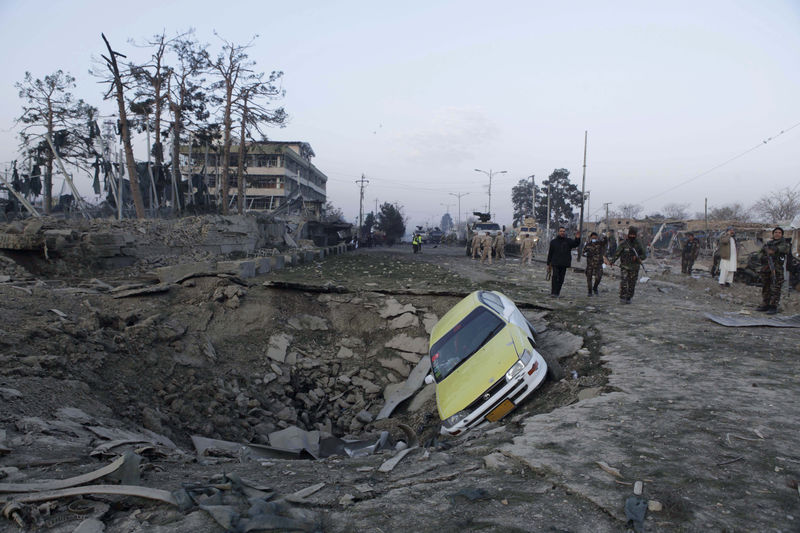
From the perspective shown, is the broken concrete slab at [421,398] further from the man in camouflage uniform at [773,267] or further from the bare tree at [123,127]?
the bare tree at [123,127]

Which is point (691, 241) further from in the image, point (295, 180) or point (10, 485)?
point (295, 180)

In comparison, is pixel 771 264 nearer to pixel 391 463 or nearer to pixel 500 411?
pixel 500 411

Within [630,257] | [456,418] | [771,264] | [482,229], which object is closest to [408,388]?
[456,418]

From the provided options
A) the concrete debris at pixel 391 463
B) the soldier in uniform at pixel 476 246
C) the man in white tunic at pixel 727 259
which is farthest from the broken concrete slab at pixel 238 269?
the soldier in uniform at pixel 476 246

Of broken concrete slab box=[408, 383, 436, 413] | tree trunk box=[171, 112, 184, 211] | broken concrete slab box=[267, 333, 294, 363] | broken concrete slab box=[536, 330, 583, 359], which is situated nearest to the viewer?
broken concrete slab box=[536, 330, 583, 359]

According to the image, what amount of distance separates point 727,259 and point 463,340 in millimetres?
11005

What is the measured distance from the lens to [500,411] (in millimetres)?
5254

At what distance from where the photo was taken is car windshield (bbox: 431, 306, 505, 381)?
19.8 ft

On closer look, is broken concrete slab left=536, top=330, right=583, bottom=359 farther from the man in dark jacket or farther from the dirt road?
the man in dark jacket

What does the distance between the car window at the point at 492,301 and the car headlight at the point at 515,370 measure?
1.03 metres

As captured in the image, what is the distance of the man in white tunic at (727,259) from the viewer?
1279cm

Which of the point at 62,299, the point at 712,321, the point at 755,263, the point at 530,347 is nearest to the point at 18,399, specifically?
the point at 62,299

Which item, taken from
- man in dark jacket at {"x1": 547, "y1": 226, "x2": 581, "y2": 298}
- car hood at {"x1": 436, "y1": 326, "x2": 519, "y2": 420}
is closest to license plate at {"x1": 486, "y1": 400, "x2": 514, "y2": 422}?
car hood at {"x1": 436, "y1": 326, "x2": 519, "y2": 420}

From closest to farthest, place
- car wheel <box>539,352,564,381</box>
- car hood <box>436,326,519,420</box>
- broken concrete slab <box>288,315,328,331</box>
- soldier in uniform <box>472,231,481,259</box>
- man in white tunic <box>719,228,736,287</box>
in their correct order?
car hood <box>436,326,519,420</box>
car wheel <box>539,352,564,381</box>
broken concrete slab <box>288,315,328,331</box>
man in white tunic <box>719,228,736,287</box>
soldier in uniform <box>472,231,481,259</box>
